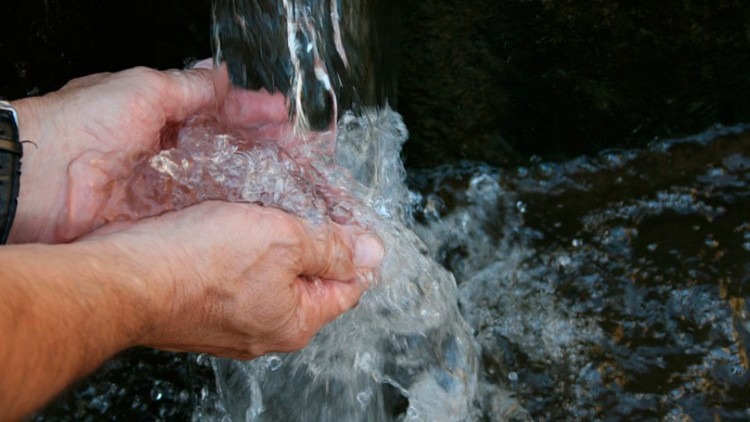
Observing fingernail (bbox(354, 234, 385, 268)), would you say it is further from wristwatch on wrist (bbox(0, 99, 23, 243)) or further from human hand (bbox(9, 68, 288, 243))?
wristwatch on wrist (bbox(0, 99, 23, 243))

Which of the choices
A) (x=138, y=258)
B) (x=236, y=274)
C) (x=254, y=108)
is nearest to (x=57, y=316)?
(x=138, y=258)

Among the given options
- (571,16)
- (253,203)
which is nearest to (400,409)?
(253,203)

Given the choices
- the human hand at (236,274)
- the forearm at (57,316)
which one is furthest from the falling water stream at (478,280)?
the forearm at (57,316)

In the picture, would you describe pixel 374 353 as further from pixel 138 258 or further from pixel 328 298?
pixel 138 258

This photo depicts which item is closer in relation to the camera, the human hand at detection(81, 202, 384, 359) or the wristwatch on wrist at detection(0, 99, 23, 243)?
the human hand at detection(81, 202, 384, 359)

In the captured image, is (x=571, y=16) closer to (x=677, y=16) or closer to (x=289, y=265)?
(x=677, y=16)

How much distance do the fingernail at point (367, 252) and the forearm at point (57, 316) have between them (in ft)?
1.47

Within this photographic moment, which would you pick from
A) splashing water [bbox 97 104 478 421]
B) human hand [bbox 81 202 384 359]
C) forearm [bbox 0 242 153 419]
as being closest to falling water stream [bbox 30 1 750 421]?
splashing water [bbox 97 104 478 421]

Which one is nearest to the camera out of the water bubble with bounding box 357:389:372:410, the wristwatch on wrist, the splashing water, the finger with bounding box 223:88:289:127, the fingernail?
the wristwatch on wrist

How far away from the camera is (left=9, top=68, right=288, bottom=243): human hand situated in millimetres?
1456

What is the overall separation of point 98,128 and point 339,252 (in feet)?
1.58

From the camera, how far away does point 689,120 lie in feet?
7.39

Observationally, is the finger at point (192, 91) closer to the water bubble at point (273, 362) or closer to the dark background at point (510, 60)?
the dark background at point (510, 60)

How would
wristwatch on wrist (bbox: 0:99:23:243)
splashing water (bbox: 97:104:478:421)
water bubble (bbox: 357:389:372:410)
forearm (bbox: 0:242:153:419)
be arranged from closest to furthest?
forearm (bbox: 0:242:153:419) → wristwatch on wrist (bbox: 0:99:23:243) → splashing water (bbox: 97:104:478:421) → water bubble (bbox: 357:389:372:410)
